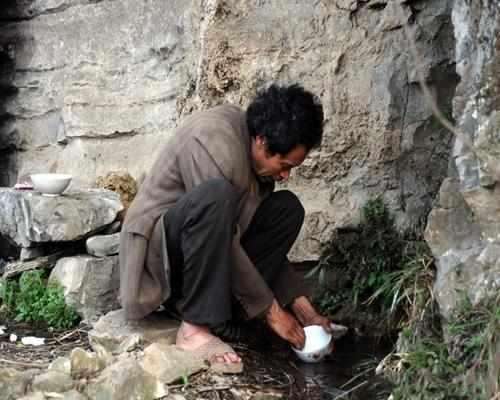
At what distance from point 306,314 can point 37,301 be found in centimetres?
155

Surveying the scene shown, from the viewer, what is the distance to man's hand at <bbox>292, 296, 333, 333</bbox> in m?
4.25

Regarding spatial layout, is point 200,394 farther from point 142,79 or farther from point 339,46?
point 142,79

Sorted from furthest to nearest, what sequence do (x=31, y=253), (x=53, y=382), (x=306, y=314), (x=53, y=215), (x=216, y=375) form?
(x=31, y=253), (x=53, y=215), (x=306, y=314), (x=216, y=375), (x=53, y=382)

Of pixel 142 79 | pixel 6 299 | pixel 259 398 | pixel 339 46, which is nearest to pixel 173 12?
pixel 142 79

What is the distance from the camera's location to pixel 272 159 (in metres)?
3.84

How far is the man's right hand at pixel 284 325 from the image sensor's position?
3.95 metres

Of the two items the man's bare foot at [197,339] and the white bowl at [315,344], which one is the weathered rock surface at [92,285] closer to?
the man's bare foot at [197,339]

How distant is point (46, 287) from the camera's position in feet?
16.4

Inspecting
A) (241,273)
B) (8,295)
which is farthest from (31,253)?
(241,273)

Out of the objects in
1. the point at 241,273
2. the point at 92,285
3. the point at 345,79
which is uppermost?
the point at 345,79

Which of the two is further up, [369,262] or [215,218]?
[215,218]

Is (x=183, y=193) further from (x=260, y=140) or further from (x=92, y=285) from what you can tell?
(x=92, y=285)

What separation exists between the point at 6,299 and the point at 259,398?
1961mm

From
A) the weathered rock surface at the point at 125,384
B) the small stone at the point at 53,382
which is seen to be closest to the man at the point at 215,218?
the weathered rock surface at the point at 125,384
